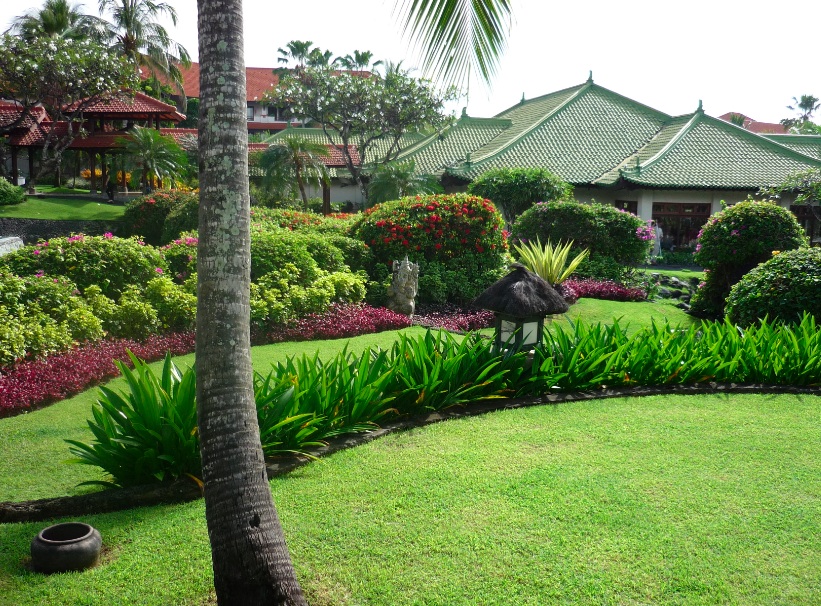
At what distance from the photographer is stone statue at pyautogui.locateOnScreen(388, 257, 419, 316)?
12.2 m

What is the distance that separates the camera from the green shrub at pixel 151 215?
72.7 feet

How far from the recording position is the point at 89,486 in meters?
5.24

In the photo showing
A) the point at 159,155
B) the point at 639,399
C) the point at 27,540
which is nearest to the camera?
the point at 27,540

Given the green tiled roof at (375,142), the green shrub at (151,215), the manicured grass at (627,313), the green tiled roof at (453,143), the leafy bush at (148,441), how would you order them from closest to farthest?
the leafy bush at (148,441), the manicured grass at (627,313), the green shrub at (151,215), the green tiled roof at (453,143), the green tiled roof at (375,142)

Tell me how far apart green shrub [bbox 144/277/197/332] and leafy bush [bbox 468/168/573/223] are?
1468 cm

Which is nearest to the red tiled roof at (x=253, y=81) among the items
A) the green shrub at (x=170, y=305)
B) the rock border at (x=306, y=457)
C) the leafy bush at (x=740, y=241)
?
the leafy bush at (x=740, y=241)

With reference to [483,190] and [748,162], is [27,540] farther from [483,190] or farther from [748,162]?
[748,162]

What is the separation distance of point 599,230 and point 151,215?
13125 millimetres

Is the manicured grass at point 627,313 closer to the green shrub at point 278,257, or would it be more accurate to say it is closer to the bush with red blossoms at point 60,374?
the green shrub at point 278,257

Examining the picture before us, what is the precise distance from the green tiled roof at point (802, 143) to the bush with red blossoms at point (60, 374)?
96.1 feet

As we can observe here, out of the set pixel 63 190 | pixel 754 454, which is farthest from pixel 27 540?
pixel 63 190

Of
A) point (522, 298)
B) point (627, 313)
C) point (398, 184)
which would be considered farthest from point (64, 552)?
point (398, 184)

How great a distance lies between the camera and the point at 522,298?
7148 millimetres

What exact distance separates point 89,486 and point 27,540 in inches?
40.2
